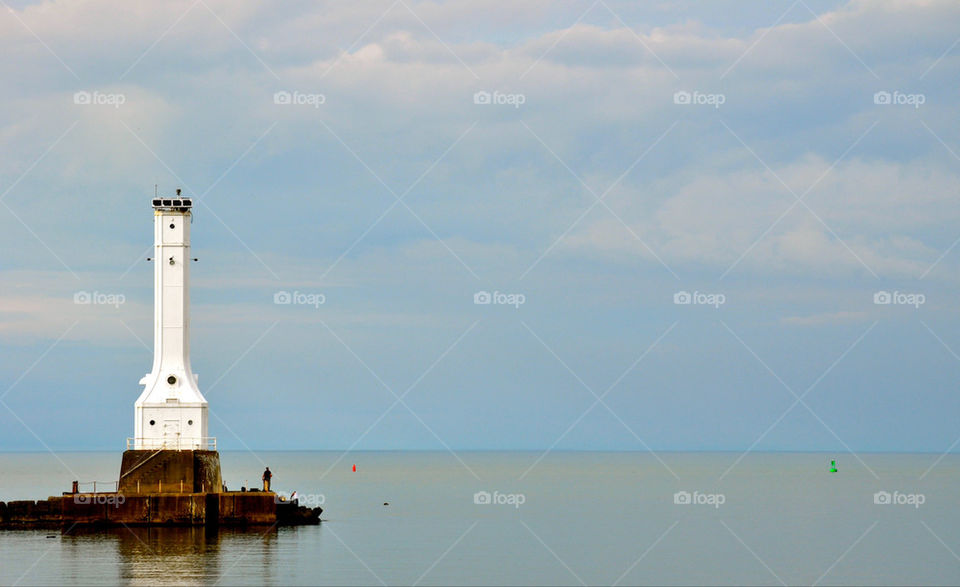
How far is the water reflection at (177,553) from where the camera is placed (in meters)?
44.1

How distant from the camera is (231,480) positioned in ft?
359

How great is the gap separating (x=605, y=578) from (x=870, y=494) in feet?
208

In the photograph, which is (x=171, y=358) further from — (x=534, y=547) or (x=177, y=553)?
(x=534, y=547)

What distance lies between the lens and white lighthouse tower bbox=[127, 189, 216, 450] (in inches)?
2223

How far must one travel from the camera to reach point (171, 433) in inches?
2224

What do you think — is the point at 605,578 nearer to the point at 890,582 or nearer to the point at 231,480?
the point at 890,582

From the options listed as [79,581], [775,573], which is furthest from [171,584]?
[775,573]

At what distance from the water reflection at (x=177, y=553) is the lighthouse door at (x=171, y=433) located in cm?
346

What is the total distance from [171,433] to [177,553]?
8314 millimetres

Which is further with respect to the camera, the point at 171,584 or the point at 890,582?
the point at 890,582

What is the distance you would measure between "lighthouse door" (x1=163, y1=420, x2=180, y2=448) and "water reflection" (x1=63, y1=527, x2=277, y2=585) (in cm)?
346
